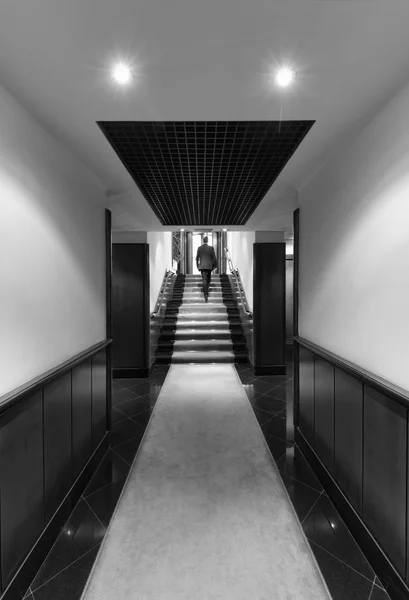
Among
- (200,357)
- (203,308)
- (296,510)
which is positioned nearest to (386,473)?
(296,510)

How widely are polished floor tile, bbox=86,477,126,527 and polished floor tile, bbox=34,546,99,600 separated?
321 mm

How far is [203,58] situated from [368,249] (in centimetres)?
143

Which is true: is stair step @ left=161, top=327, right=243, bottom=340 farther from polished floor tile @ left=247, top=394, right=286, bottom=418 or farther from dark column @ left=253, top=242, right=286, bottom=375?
polished floor tile @ left=247, top=394, right=286, bottom=418

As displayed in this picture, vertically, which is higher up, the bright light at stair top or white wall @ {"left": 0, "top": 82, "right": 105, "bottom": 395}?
the bright light at stair top

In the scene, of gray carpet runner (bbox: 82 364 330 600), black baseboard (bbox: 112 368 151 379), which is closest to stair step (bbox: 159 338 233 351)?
black baseboard (bbox: 112 368 151 379)

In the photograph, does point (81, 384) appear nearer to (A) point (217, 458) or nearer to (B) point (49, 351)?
(B) point (49, 351)

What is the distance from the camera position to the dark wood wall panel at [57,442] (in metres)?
2.00

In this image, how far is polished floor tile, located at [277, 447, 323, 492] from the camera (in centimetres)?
260

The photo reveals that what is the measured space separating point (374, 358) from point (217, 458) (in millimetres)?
1838

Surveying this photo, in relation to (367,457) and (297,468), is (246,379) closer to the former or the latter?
(297,468)

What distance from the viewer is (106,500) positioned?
2.40 m

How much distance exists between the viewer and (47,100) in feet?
5.93

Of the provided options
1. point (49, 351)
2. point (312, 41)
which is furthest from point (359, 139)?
point (49, 351)

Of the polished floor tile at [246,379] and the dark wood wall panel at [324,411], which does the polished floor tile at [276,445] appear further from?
the polished floor tile at [246,379]
